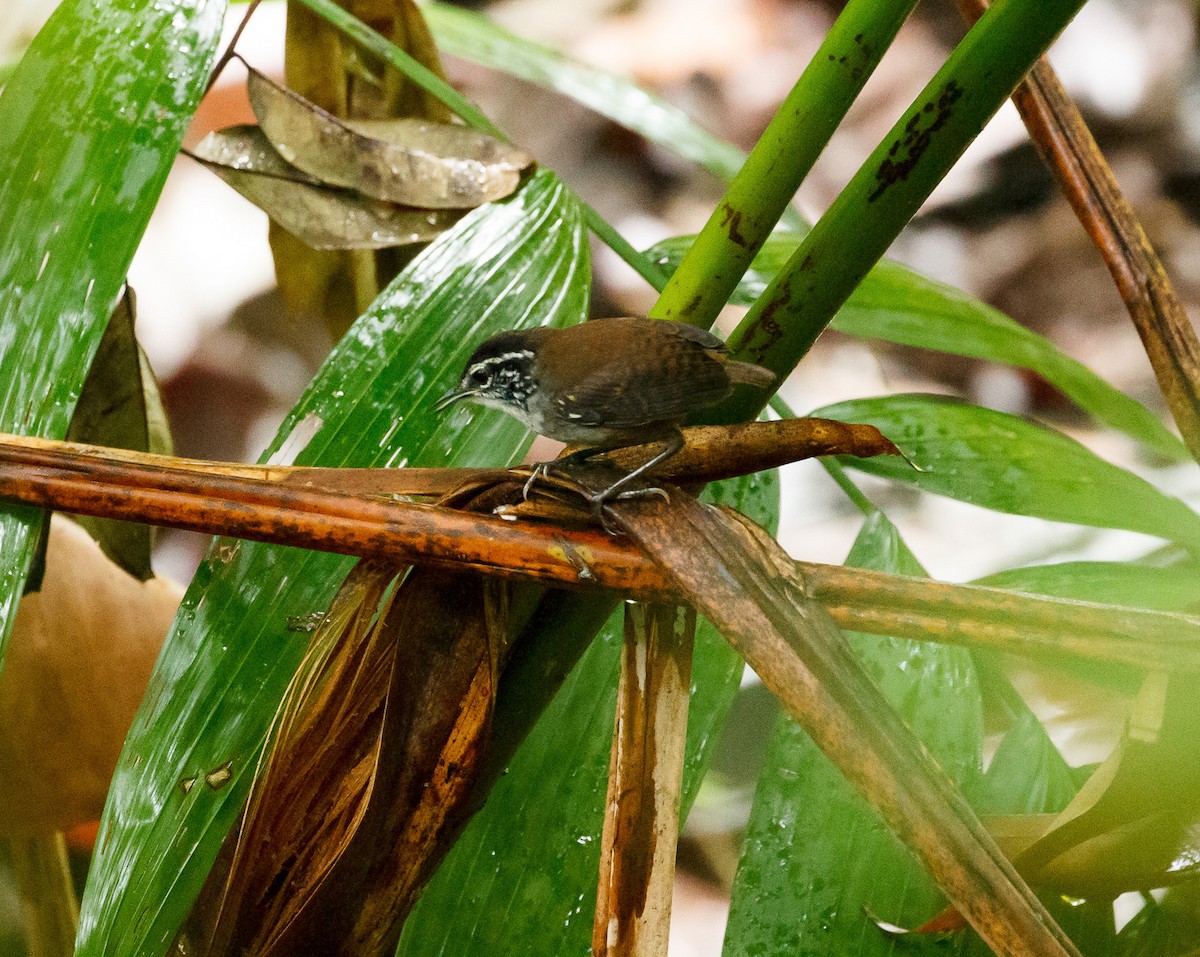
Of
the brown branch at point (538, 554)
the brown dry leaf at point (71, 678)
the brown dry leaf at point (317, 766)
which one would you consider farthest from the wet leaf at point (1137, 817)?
the brown dry leaf at point (71, 678)

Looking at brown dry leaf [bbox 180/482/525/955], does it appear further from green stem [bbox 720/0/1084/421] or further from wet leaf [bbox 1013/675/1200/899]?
wet leaf [bbox 1013/675/1200/899]

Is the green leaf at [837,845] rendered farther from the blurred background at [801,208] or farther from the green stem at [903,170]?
the blurred background at [801,208]

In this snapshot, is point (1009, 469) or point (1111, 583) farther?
point (1009, 469)

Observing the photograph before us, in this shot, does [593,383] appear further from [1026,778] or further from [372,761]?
[1026,778]

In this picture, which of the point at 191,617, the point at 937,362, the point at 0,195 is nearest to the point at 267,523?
the point at 191,617

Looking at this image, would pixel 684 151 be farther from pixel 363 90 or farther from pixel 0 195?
pixel 0 195

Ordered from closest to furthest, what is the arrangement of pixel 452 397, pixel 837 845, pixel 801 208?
pixel 837 845, pixel 452 397, pixel 801 208

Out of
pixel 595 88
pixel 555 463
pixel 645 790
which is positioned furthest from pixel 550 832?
pixel 595 88
